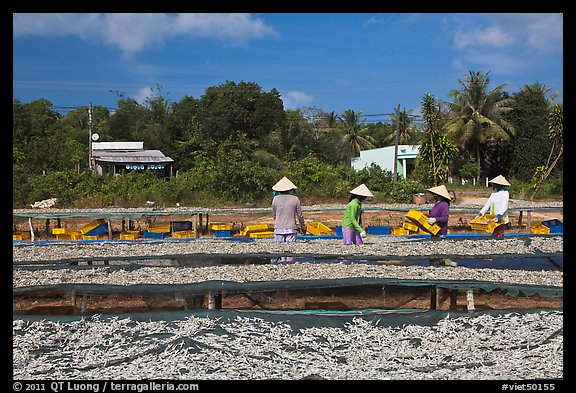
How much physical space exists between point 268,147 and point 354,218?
851 inches

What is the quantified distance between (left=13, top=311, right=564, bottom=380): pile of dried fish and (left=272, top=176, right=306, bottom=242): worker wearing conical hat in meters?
2.95

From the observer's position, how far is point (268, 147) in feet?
94.4

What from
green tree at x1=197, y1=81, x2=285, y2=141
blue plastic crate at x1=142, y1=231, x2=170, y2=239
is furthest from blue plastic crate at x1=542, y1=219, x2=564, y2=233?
green tree at x1=197, y1=81, x2=285, y2=141

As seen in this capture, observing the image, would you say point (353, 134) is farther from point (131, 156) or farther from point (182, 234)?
point (182, 234)

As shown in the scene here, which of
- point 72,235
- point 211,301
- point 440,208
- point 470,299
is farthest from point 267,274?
point 72,235

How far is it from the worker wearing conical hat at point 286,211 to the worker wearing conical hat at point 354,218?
598 mm

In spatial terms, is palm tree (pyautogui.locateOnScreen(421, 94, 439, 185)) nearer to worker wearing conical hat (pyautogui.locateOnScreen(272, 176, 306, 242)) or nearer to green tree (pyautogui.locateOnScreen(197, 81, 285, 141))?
green tree (pyautogui.locateOnScreen(197, 81, 285, 141))

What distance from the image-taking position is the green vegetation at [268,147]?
2211 cm

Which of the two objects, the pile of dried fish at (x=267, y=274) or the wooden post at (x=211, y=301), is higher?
the pile of dried fish at (x=267, y=274)

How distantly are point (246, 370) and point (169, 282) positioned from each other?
187 centimetres

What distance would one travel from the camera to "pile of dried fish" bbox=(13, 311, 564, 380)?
13.6 ft

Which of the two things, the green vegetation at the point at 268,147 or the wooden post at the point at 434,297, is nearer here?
the wooden post at the point at 434,297

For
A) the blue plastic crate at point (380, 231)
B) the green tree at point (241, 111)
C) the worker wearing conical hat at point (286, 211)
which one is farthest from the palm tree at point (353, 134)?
the worker wearing conical hat at point (286, 211)

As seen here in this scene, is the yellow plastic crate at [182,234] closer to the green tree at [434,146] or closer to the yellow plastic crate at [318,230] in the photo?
the yellow plastic crate at [318,230]
